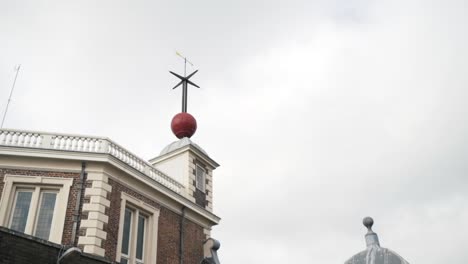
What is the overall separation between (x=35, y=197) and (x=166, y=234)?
5929mm

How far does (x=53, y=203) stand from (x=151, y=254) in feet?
15.0

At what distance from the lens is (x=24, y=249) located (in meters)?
9.60

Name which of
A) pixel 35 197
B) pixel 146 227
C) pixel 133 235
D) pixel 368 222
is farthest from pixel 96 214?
pixel 368 222

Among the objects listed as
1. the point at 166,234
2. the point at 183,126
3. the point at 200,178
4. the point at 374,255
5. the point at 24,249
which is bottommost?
the point at 374,255

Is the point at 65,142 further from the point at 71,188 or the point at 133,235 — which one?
the point at 133,235

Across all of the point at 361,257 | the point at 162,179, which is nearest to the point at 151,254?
the point at 162,179

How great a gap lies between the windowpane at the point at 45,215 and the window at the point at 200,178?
8.49 meters

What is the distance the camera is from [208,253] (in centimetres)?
2156

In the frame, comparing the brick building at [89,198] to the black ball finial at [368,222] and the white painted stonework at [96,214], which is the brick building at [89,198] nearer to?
the white painted stonework at [96,214]

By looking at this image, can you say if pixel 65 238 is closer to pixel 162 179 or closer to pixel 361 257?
pixel 162 179

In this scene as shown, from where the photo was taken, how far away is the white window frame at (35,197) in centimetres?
1507

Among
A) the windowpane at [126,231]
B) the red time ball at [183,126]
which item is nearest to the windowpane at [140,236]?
the windowpane at [126,231]

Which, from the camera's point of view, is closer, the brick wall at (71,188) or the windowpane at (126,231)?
the brick wall at (71,188)

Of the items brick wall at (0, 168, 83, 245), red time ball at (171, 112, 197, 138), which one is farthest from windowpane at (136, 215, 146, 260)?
red time ball at (171, 112, 197, 138)
